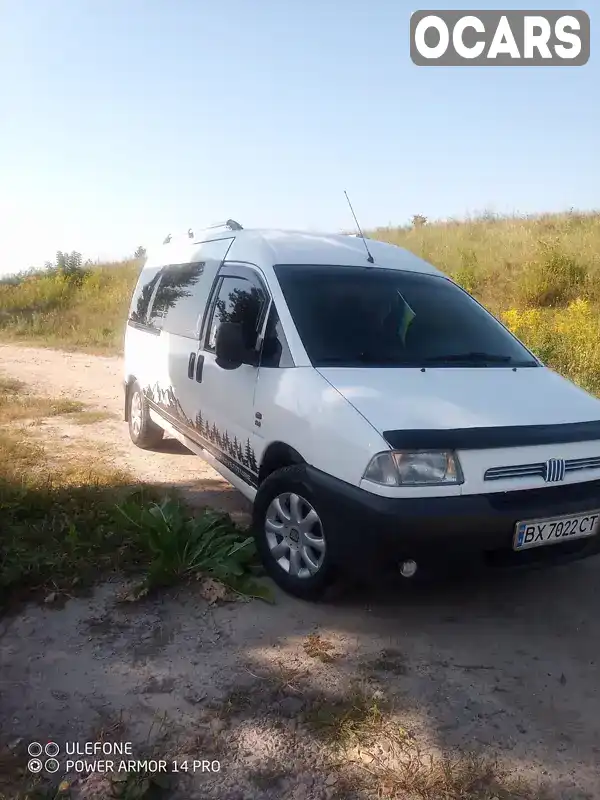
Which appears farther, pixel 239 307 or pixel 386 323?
pixel 239 307

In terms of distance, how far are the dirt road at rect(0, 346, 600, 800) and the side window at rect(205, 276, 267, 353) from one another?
1623 millimetres

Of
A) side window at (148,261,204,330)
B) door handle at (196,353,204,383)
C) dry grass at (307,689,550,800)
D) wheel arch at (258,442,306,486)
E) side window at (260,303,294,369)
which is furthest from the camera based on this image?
side window at (148,261,204,330)

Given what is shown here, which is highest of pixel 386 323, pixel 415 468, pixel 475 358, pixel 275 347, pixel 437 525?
pixel 386 323

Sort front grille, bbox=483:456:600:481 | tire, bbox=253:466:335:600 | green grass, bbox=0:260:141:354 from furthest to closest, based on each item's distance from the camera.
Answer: green grass, bbox=0:260:141:354 < tire, bbox=253:466:335:600 < front grille, bbox=483:456:600:481

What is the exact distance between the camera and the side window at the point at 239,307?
4156mm

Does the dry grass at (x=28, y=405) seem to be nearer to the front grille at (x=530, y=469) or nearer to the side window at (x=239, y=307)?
the side window at (x=239, y=307)

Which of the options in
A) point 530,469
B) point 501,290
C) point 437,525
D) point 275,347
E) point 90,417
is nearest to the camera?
point 437,525

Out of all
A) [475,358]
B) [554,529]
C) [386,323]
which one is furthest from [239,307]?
[554,529]

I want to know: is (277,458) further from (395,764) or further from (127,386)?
(127,386)

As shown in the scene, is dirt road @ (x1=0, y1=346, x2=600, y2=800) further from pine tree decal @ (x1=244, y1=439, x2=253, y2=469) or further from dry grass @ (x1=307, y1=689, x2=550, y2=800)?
pine tree decal @ (x1=244, y1=439, x2=253, y2=469)

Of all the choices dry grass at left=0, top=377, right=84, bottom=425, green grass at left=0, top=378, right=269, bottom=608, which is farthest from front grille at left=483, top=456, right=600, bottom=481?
dry grass at left=0, top=377, right=84, bottom=425

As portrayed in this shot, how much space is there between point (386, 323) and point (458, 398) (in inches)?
36.3

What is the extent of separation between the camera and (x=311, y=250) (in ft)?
14.9

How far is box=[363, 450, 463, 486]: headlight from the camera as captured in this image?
2.98m
